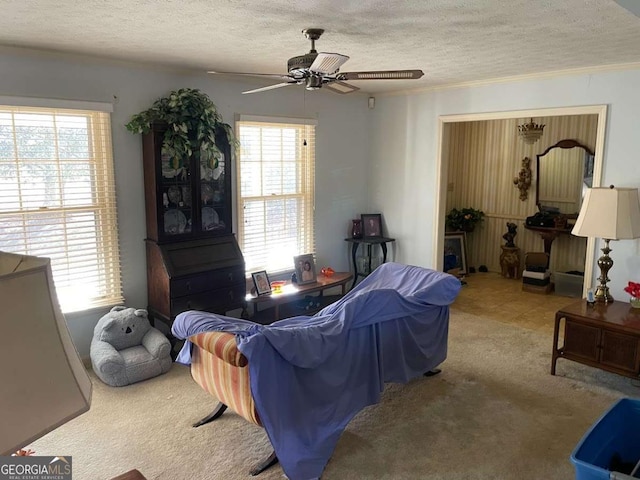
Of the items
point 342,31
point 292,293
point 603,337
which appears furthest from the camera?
point 292,293

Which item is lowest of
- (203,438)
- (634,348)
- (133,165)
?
(203,438)

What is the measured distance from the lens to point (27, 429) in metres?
0.83

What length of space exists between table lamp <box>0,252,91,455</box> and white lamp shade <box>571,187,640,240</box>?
3955 millimetres

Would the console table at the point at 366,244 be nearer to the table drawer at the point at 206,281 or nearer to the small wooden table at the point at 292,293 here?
the small wooden table at the point at 292,293

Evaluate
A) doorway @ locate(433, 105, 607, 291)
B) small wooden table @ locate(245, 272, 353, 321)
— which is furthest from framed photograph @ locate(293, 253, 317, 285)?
doorway @ locate(433, 105, 607, 291)

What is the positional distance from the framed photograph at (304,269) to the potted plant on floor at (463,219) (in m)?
2.84

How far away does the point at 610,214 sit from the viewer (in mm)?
3842

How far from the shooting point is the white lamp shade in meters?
3.82

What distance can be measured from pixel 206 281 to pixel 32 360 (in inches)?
136

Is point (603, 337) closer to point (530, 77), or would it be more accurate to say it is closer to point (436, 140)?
point (530, 77)

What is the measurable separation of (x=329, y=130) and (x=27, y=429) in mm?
5185

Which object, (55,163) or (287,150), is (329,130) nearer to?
(287,150)

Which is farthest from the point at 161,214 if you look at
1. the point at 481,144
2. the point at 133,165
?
the point at 481,144

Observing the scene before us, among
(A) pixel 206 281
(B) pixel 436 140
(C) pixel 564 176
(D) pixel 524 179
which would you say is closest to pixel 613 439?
(A) pixel 206 281
